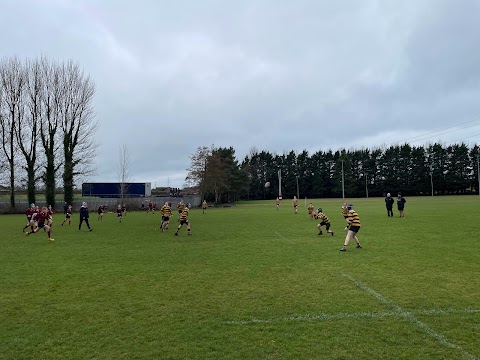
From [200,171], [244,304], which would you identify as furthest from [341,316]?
[200,171]

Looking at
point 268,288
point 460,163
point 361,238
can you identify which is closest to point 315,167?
point 460,163

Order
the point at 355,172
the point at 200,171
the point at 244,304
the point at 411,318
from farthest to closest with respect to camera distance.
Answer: the point at 355,172 → the point at 200,171 → the point at 244,304 → the point at 411,318

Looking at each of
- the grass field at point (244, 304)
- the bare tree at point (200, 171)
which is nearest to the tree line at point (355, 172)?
the bare tree at point (200, 171)

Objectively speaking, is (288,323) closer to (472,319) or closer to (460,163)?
(472,319)

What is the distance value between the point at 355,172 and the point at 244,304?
359 ft

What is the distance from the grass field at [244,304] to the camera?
17.0ft

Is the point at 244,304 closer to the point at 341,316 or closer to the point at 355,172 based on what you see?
the point at 341,316

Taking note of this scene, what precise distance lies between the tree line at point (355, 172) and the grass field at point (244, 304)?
2405 inches

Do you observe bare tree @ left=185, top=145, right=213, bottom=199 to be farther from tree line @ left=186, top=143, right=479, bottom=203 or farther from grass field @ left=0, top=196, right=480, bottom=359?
grass field @ left=0, top=196, right=480, bottom=359

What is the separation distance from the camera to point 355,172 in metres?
111

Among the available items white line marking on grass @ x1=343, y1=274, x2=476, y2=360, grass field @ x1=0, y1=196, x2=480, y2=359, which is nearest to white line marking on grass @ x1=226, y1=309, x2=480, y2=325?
grass field @ x1=0, y1=196, x2=480, y2=359

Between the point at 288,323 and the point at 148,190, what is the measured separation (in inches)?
2642

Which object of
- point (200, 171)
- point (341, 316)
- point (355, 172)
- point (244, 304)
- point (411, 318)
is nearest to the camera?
point (411, 318)

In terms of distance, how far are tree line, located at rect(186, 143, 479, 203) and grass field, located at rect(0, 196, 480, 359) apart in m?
61.1
